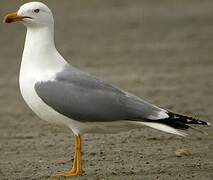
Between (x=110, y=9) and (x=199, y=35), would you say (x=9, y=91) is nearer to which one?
(x=199, y=35)

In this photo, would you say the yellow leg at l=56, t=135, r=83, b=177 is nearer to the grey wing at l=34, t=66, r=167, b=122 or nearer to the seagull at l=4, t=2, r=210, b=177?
the seagull at l=4, t=2, r=210, b=177

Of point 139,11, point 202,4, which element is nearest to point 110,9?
point 139,11

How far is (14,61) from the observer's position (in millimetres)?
15766

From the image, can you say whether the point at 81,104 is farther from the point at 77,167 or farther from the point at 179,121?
the point at 179,121

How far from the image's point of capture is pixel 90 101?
7.33m

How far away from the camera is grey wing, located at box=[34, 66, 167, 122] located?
7238 mm

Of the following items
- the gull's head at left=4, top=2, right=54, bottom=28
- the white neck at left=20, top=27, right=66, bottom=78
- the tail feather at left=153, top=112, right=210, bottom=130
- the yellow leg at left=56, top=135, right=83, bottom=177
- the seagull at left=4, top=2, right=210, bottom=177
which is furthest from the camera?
the gull's head at left=4, top=2, right=54, bottom=28

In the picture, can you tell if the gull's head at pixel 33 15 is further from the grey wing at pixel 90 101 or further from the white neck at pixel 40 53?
the grey wing at pixel 90 101

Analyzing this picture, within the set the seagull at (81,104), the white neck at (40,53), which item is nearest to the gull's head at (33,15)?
the white neck at (40,53)

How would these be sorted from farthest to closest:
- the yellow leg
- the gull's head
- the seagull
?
the gull's head
the yellow leg
the seagull

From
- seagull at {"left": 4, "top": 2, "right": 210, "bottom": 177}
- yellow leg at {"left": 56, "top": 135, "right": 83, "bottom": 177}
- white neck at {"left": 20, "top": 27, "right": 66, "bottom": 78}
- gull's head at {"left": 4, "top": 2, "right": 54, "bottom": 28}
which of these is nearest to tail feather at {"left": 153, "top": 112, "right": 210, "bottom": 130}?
seagull at {"left": 4, "top": 2, "right": 210, "bottom": 177}

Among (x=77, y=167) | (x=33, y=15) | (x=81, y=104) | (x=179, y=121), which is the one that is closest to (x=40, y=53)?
(x=33, y=15)

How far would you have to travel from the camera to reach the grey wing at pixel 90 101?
7.24m

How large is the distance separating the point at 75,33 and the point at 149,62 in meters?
4.25
